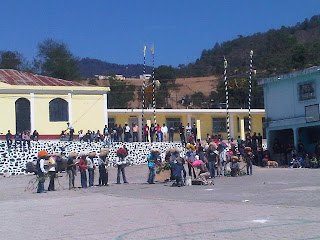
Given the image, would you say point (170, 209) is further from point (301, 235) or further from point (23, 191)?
point (23, 191)

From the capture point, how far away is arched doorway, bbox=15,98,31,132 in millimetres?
40653

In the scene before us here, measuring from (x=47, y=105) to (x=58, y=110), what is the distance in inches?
42.8

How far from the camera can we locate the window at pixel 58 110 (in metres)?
41.9

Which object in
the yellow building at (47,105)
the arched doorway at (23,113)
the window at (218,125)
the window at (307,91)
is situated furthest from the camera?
the window at (218,125)

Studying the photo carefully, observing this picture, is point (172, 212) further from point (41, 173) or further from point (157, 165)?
point (157, 165)

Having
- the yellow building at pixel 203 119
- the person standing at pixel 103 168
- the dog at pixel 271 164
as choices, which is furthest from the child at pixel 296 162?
the yellow building at pixel 203 119

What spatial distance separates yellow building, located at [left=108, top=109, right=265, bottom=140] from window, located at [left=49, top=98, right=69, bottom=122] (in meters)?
6.61

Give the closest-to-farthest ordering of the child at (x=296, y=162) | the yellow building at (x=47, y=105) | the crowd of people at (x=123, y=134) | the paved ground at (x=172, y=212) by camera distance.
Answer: the paved ground at (x=172, y=212)
the child at (x=296, y=162)
the crowd of people at (x=123, y=134)
the yellow building at (x=47, y=105)

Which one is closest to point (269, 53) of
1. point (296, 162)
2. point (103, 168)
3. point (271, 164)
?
point (271, 164)

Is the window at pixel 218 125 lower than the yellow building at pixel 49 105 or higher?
lower

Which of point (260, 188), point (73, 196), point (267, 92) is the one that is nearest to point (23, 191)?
point (73, 196)

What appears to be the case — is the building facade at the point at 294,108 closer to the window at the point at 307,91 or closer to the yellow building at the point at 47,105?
the window at the point at 307,91

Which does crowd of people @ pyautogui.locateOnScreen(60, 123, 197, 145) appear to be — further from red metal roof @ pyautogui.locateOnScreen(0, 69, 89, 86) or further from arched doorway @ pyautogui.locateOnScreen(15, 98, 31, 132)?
red metal roof @ pyautogui.locateOnScreen(0, 69, 89, 86)

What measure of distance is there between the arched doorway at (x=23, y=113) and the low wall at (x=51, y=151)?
695 cm
